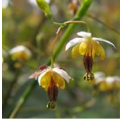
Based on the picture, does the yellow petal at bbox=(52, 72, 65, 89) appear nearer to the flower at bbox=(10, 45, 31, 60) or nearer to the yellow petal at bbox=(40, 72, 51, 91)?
the yellow petal at bbox=(40, 72, 51, 91)

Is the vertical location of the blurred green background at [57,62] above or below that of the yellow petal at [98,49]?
above

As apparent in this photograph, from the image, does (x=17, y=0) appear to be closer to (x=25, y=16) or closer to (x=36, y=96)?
(x=25, y=16)

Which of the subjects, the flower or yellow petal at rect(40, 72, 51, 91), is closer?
yellow petal at rect(40, 72, 51, 91)

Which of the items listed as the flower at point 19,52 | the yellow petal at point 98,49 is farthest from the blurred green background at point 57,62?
the yellow petal at point 98,49

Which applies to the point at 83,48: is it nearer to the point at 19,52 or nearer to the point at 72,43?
the point at 72,43

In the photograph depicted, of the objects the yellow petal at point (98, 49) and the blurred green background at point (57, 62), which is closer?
the yellow petal at point (98, 49)

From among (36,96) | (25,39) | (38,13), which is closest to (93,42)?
(36,96)

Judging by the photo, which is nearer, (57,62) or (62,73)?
(62,73)

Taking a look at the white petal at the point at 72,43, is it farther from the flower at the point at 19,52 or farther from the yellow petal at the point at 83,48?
the flower at the point at 19,52

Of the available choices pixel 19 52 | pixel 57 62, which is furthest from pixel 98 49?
pixel 57 62

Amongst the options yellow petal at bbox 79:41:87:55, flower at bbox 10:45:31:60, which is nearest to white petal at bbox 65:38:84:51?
yellow petal at bbox 79:41:87:55
